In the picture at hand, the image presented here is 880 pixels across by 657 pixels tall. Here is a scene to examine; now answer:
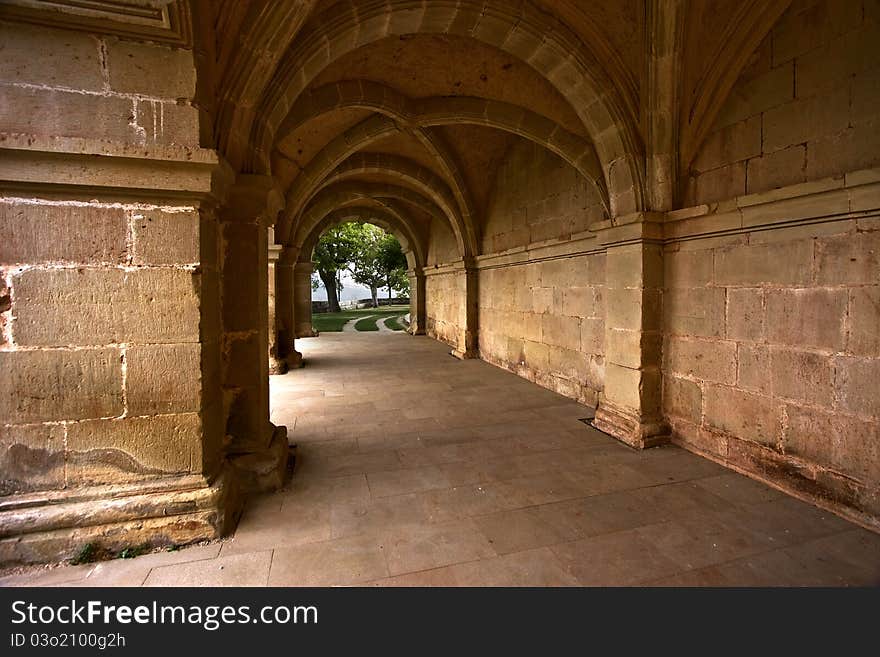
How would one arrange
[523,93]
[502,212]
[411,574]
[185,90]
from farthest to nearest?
[502,212] < [523,93] < [185,90] < [411,574]

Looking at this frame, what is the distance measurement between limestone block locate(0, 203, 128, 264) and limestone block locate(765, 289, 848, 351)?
13.1ft

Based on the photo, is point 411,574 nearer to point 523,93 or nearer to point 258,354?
point 258,354

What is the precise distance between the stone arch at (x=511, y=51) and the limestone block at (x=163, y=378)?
141 cm

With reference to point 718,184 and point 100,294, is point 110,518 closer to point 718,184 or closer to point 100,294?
point 100,294

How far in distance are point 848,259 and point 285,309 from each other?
7228 mm

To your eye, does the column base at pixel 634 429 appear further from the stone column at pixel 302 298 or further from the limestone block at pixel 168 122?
the stone column at pixel 302 298

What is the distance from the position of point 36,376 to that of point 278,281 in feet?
18.0

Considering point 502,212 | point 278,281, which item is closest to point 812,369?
A: point 502,212

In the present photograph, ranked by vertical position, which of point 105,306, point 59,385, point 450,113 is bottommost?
point 59,385

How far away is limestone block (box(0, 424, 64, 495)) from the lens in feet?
6.34

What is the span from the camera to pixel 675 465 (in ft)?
10.2

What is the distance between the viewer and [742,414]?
3045mm

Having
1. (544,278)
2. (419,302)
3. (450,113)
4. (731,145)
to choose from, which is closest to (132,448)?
(731,145)
